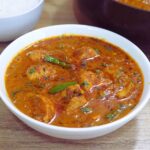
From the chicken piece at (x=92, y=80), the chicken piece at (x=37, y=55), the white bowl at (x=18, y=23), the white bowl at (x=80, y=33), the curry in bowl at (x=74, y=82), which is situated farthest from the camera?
the white bowl at (x=18, y=23)

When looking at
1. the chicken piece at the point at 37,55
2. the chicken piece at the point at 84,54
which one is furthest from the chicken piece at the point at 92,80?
the chicken piece at the point at 37,55

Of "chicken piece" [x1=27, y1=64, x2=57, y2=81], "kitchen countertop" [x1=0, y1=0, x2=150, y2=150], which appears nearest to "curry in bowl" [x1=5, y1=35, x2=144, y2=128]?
"chicken piece" [x1=27, y1=64, x2=57, y2=81]

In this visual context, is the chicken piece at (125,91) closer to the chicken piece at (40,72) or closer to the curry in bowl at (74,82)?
the curry in bowl at (74,82)

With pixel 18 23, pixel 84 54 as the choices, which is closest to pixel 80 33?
pixel 84 54

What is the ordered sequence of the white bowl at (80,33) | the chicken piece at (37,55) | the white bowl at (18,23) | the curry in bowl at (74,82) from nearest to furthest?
the white bowl at (80,33), the curry in bowl at (74,82), the chicken piece at (37,55), the white bowl at (18,23)

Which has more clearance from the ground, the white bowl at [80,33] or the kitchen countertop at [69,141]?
the white bowl at [80,33]

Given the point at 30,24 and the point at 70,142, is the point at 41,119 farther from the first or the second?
the point at 30,24
